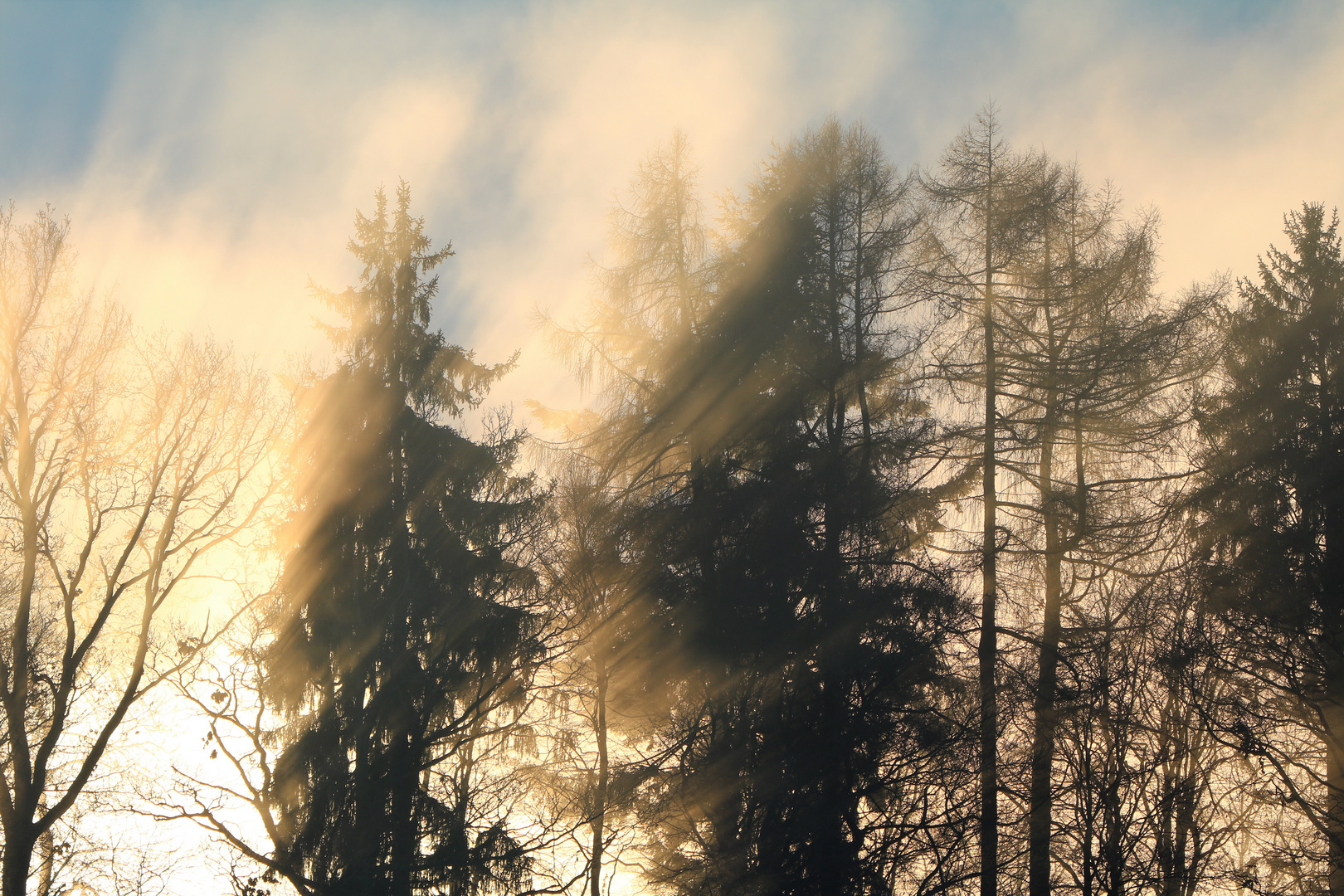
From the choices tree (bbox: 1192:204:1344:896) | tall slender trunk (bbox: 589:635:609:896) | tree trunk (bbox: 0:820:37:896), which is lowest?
tree trunk (bbox: 0:820:37:896)

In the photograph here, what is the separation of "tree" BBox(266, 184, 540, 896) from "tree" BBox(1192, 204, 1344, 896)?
11166mm

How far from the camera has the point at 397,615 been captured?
13328mm

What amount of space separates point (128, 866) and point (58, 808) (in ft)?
10.2

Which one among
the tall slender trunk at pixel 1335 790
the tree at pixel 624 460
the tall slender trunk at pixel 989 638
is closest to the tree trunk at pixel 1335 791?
the tall slender trunk at pixel 1335 790

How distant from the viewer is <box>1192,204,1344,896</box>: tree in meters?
11.5

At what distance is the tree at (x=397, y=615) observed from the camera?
12289mm

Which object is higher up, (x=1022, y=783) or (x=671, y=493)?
(x=671, y=493)

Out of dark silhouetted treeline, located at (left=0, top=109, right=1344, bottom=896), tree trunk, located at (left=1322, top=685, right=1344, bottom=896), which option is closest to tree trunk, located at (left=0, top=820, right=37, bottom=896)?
dark silhouetted treeline, located at (left=0, top=109, right=1344, bottom=896)

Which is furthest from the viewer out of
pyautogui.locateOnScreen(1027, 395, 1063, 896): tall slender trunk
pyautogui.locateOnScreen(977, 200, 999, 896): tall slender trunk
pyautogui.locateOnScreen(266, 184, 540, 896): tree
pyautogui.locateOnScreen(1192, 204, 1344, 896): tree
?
pyautogui.locateOnScreen(266, 184, 540, 896): tree

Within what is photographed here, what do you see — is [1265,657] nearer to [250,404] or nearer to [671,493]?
[671,493]

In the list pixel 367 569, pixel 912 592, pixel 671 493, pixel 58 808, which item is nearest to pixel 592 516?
pixel 671 493

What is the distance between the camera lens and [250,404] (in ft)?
49.6

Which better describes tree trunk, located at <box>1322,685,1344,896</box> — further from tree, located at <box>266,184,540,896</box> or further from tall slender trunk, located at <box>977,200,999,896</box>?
tree, located at <box>266,184,540,896</box>

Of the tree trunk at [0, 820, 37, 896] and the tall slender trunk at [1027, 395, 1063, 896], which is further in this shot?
the tree trunk at [0, 820, 37, 896]
